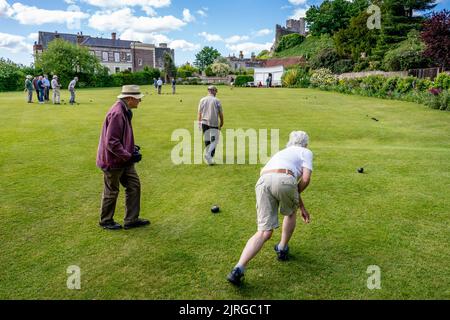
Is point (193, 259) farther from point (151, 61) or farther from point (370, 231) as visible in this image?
point (151, 61)

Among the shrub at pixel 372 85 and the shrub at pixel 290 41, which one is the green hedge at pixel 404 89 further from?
the shrub at pixel 290 41

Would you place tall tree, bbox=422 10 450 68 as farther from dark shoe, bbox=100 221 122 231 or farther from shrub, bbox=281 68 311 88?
dark shoe, bbox=100 221 122 231

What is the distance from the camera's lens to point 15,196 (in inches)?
304

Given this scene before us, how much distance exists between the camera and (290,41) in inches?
3979

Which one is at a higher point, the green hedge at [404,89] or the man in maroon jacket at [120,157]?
the green hedge at [404,89]

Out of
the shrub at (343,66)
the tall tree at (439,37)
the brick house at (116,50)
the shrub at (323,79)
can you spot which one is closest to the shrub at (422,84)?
the tall tree at (439,37)

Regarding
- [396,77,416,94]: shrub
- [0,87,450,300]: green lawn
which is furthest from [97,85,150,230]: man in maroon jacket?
[396,77,416,94]: shrub

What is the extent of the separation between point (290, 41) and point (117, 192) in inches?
4025

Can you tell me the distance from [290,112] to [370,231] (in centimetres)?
1651

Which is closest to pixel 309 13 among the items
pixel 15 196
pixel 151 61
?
pixel 151 61

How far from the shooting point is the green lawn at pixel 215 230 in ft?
14.9

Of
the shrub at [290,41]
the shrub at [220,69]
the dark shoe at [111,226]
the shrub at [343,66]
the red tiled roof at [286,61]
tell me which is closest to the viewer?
the dark shoe at [111,226]

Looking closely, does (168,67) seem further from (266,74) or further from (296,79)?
(296,79)

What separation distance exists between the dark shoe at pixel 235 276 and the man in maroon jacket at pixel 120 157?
7.87ft
